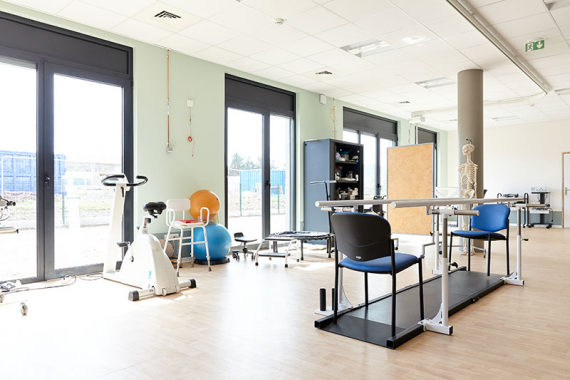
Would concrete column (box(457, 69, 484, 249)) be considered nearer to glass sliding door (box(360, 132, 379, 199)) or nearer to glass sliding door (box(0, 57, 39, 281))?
glass sliding door (box(360, 132, 379, 199))

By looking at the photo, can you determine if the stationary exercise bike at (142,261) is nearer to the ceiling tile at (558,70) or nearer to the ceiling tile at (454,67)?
the ceiling tile at (454,67)

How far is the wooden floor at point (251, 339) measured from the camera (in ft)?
7.57

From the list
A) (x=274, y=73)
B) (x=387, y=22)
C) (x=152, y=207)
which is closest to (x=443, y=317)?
(x=152, y=207)

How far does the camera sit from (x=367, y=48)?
5910mm

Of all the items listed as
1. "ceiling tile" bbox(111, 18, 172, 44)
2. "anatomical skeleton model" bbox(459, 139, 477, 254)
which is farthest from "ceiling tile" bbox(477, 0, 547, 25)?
"ceiling tile" bbox(111, 18, 172, 44)

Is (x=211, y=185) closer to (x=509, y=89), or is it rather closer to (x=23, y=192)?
(x=23, y=192)

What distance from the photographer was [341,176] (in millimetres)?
8328

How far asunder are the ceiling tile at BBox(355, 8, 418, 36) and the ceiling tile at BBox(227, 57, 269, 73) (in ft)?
6.43

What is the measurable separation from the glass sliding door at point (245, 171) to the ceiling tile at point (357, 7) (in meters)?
2.82

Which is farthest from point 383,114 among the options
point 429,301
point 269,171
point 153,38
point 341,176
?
point 429,301

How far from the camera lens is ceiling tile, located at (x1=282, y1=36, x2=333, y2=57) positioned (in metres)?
5.49

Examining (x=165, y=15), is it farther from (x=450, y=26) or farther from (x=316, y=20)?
(x=450, y=26)

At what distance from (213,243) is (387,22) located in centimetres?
357

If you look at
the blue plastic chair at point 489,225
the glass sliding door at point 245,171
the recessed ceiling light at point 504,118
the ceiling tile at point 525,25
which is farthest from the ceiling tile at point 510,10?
the recessed ceiling light at point 504,118
